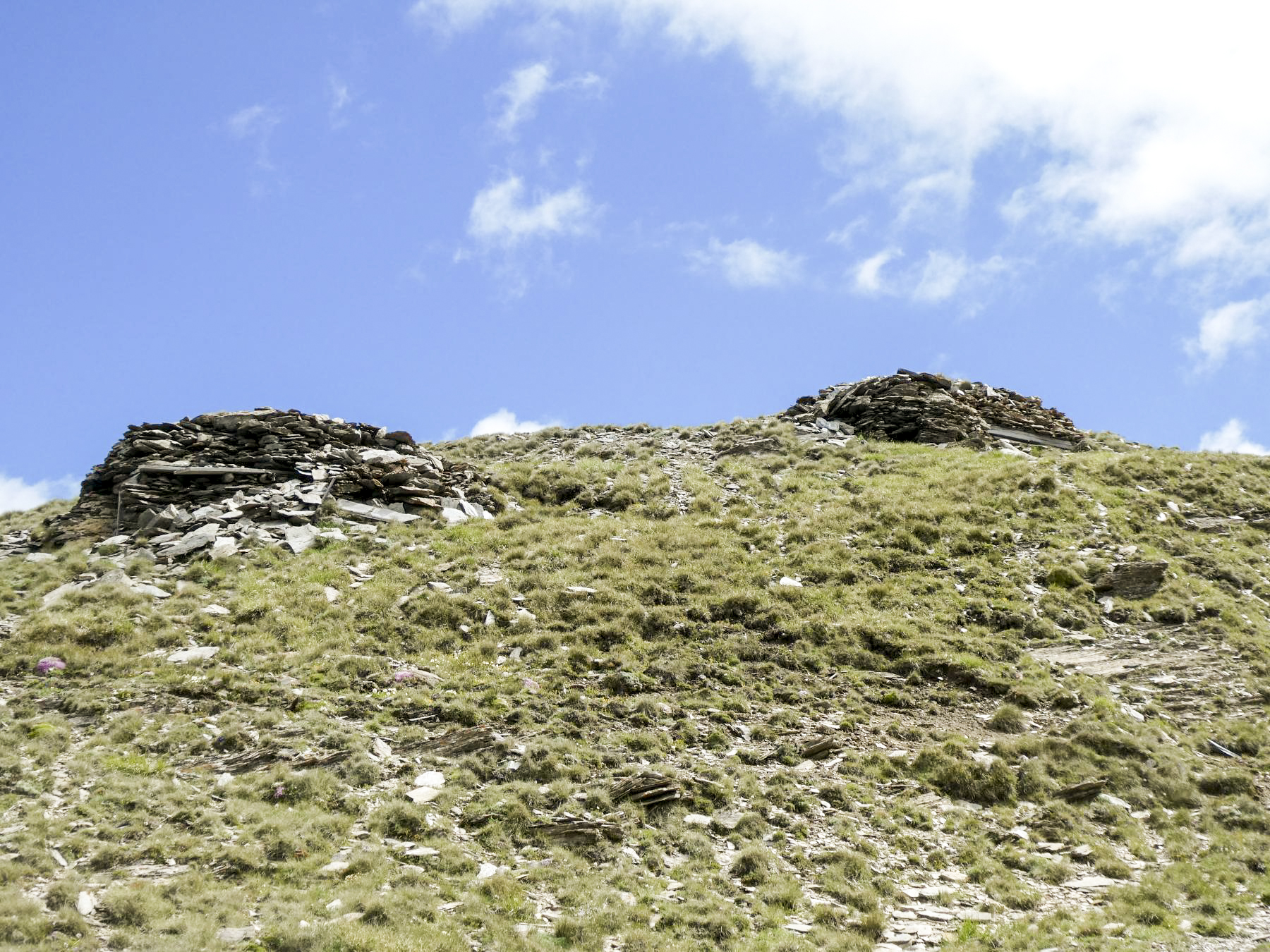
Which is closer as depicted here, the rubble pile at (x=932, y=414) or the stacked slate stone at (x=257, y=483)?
the stacked slate stone at (x=257, y=483)

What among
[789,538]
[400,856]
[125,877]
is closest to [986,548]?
[789,538]

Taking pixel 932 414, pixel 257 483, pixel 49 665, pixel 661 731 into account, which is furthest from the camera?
pixel 932 414

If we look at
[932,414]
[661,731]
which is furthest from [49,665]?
[932,414]

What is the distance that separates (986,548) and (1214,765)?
9.57 m

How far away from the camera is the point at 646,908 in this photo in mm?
12234

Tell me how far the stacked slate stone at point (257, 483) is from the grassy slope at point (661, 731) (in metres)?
2.13

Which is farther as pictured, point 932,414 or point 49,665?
point 932,414

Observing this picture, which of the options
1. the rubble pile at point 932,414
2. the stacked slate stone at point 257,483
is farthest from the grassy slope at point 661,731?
the rubble pile at point 932,414

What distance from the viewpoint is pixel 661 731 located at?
17625 mm

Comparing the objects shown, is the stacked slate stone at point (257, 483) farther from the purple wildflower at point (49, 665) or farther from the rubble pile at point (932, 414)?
the rubble pile at point (932, 414)

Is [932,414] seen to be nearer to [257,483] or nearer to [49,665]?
[257,483]

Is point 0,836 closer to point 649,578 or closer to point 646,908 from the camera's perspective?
point 646,908

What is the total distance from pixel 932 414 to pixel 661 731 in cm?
2635

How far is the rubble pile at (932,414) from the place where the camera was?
39.1 meters
